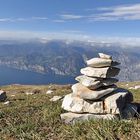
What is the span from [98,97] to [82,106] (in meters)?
1.11

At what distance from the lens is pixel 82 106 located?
72.0 feet

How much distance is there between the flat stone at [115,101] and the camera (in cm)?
2134

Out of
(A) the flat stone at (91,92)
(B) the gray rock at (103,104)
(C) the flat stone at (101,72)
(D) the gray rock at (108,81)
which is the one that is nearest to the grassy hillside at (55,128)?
A: (B) the gray rock at (103,104)

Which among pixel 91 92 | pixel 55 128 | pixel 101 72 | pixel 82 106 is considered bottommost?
pixel 55 128

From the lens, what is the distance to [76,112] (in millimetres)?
22188

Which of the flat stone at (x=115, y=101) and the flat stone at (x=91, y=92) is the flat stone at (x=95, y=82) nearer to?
the flat stone at (x=91, y=92)

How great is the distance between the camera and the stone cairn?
21.5 metres

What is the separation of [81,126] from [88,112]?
16.7 ft

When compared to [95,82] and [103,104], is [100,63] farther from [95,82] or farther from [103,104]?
[103,104]

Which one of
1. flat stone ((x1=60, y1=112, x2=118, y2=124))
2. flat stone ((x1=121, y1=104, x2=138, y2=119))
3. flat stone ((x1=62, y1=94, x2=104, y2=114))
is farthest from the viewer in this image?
flat stone ((x1=62, y1=94, x2=104, y2=114))

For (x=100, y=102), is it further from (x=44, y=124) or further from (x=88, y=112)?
(x=44, y=124)

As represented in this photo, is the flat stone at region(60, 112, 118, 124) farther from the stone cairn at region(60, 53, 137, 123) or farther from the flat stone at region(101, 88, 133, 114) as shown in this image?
the flat stone at region(101, 88, 133, 114)

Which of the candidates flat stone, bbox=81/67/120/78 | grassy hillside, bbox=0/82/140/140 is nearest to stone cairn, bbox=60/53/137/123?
flat stone, bbox=81/67/120/78

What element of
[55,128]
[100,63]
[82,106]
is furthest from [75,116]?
[100,63]
